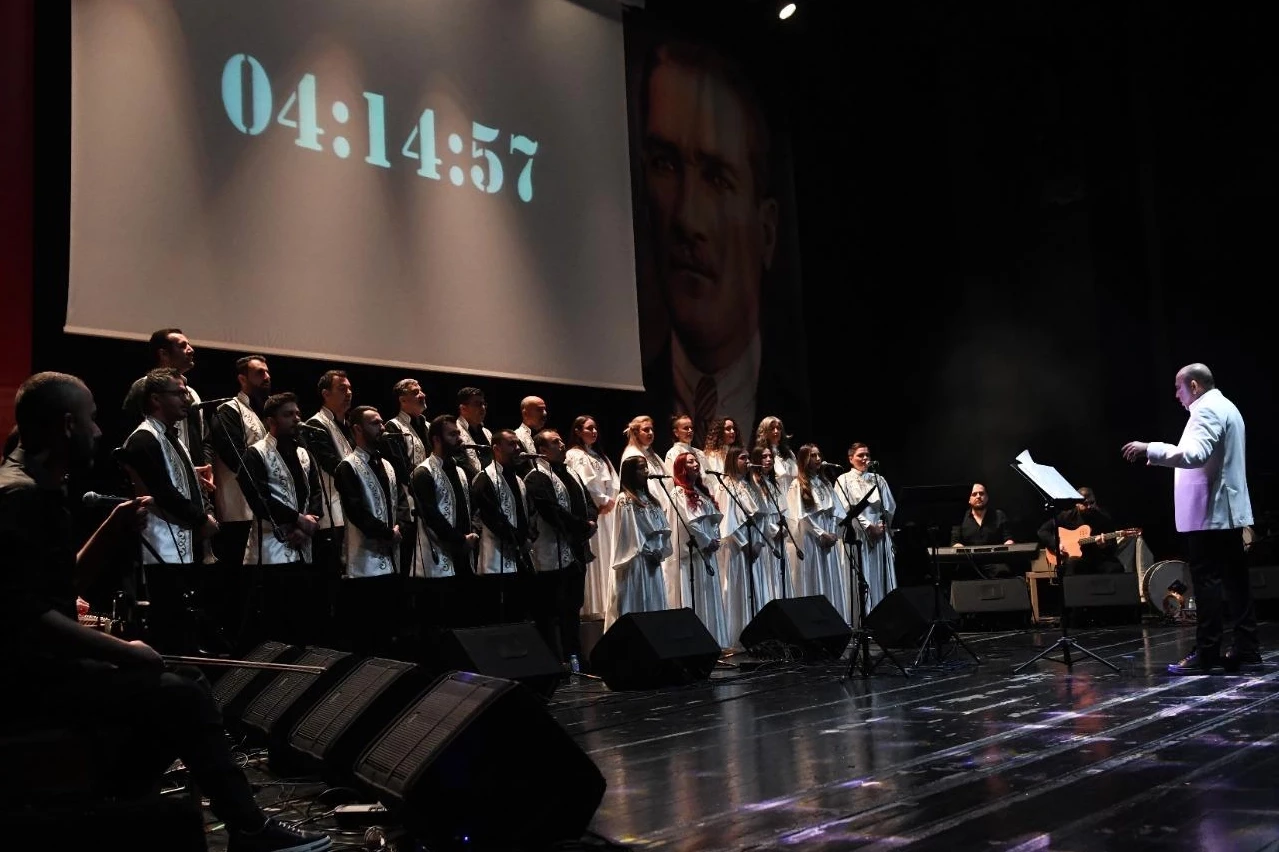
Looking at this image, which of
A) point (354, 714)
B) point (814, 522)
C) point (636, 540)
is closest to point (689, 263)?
point (814, 522)

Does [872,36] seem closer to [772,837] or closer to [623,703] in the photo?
[623,703]

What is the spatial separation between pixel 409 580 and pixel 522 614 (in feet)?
2.63

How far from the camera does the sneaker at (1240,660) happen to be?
5660 millimetres

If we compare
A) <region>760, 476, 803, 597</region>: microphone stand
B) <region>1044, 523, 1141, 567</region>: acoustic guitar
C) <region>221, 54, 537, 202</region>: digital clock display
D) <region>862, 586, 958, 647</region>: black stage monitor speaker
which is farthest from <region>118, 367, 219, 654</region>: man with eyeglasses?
<region>1044, 523, 1141, 567</region>: acoustic guitar

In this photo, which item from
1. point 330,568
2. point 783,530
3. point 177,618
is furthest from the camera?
point 783,530

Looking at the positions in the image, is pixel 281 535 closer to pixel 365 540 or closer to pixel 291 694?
pixel 365 540

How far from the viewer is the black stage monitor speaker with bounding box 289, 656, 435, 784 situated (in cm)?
335

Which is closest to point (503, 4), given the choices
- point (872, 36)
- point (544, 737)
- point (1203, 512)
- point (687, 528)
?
point (687, 528)

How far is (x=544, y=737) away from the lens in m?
2.84

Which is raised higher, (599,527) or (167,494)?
(167,494)

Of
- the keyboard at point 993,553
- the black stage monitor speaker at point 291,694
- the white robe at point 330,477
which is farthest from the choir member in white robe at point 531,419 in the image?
the keyboard at point 993,553

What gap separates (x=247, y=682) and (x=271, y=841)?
1.91 m

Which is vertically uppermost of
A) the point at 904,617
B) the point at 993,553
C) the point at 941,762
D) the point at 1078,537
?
the point at 1078,537

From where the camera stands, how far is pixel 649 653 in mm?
6281
